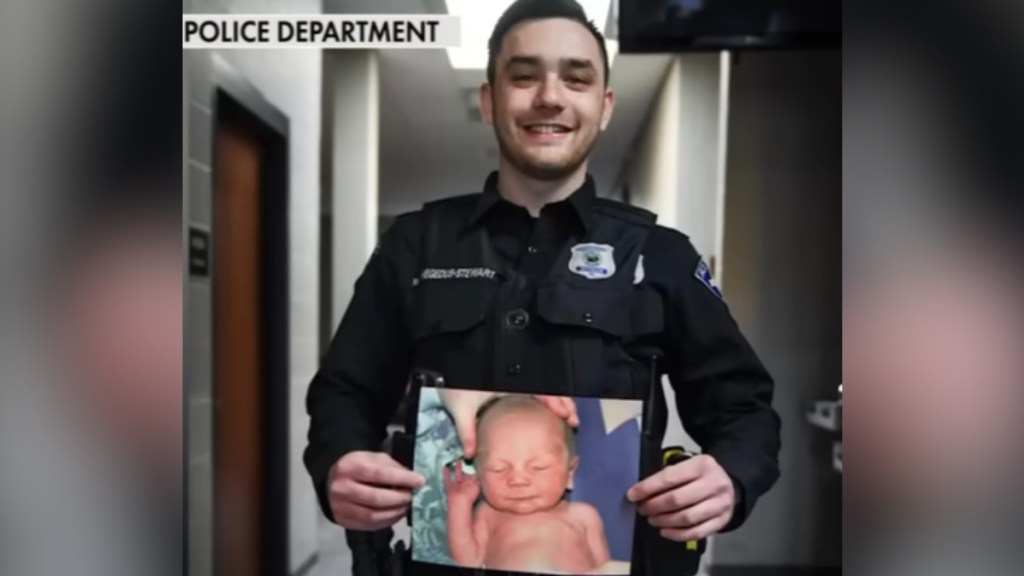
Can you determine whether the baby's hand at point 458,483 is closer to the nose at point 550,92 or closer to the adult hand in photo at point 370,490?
the adult hand in photo at point 370,490

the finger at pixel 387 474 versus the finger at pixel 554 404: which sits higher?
the finger at pixel 554 404

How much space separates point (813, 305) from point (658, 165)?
10.8 inches

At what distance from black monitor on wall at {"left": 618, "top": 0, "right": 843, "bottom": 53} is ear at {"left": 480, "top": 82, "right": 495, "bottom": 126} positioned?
0.17 m

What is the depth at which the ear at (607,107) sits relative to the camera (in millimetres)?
997

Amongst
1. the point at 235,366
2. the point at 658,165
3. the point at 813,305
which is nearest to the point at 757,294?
the point at 813,305

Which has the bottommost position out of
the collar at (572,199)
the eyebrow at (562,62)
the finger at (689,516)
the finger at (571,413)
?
the finger at (689,516)

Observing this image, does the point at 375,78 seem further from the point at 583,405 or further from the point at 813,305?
the point at 813,305

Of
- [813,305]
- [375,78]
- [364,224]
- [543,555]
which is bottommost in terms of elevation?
[543,555]

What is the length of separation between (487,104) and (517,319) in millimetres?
277

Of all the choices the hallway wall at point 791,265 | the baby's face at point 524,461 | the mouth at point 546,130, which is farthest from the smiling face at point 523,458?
the mouth at point 546,130

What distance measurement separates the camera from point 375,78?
3.30 ft

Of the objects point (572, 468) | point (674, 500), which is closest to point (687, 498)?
point (674, 500)

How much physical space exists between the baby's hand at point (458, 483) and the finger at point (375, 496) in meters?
0.05

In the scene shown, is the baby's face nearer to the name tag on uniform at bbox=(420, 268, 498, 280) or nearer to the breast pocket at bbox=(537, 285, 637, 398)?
the breast pocket at bbox=(537, 285, 637, 398)
